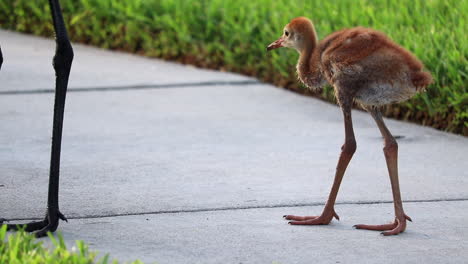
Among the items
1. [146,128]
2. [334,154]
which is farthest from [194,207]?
[146,128]

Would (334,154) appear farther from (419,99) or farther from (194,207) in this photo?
(194,207)

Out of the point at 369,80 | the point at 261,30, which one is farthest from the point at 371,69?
the point at 261,30

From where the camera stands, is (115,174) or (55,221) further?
(115,174)

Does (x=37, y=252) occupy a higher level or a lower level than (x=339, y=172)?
lower

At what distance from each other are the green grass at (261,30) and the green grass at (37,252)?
3257 millimetres

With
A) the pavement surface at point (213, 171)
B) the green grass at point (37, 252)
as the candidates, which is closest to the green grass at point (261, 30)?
the pavement surface at point (213, 171)

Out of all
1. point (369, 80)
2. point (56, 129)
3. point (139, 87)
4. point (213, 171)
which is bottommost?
point (139, 87)

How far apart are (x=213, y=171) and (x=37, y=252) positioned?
190 centimetres

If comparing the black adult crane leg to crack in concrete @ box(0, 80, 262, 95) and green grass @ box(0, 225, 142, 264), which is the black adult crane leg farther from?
crack in concrete @ box(0, 80, 262, 95)

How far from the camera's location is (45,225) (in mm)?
4352

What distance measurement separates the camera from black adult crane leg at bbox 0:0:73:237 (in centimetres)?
→ 428

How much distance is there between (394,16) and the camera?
773 centimetres

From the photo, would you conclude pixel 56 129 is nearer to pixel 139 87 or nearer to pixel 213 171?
pixel 213 171

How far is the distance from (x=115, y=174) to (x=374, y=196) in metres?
1.39
